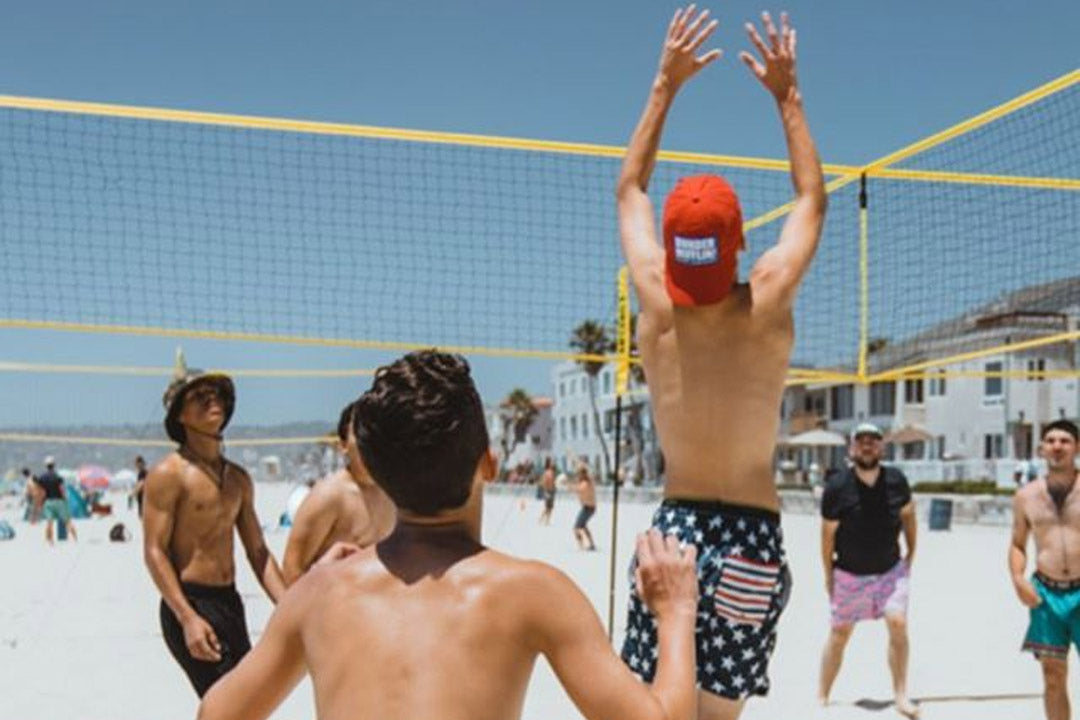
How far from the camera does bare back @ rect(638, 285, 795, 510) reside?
9.69 ft

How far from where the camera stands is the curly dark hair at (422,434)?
187 cm

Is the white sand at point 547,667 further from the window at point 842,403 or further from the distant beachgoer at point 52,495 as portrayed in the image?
the window at point 842,403

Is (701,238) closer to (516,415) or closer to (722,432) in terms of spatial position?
(722,432)

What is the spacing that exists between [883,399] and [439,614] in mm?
62603

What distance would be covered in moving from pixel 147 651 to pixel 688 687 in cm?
834

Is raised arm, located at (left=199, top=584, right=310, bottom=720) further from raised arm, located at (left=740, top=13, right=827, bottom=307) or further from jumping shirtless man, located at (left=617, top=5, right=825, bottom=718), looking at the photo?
raised arm, located at (left=740, top=13, right=827, bottom=307)

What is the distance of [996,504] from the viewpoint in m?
27.9

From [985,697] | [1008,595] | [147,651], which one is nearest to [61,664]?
[147,651]

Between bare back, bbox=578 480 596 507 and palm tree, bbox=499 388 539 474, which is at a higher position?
palm tree, bbox=499 388 539 474

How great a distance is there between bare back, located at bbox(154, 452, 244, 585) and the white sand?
8.10ft

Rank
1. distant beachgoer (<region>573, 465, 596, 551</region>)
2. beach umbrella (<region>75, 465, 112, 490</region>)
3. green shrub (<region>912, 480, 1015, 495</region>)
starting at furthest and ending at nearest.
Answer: beach umbrella (<region>75, 465, 112, 490</region>) < green shrub (<region>912, 480, 1015, 495</region>) < distant beachgoer (<region>573, 465, 596, 551</region>)

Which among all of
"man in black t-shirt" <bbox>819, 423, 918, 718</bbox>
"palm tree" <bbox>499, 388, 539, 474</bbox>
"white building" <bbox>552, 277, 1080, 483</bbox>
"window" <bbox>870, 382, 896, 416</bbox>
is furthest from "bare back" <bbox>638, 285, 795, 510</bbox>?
"palm tree" <bbox>499, 388, 539, 474</bbox>

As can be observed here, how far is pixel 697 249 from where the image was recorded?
288 centimetres

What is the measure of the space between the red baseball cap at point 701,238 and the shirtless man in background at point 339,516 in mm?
2198
